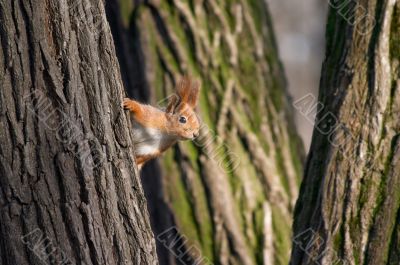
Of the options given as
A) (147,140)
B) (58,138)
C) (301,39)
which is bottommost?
(58,138)

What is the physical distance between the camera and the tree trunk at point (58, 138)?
2594 millimetres

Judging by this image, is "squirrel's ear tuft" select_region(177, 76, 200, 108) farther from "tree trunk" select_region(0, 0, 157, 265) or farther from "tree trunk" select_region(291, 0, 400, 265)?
"tree trunk" select_region(0, 0, 157, 265)

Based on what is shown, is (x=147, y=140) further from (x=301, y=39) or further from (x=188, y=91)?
(x=301, y=39)

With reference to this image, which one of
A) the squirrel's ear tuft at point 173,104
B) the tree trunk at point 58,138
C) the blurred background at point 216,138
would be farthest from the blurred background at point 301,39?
the tree trunk at point 58,138

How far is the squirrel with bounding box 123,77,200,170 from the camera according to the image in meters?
3.88

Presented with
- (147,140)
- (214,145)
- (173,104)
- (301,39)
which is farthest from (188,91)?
(301,39)

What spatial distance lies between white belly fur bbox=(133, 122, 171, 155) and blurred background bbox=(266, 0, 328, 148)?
11811 millimetres

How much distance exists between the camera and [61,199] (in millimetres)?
2658

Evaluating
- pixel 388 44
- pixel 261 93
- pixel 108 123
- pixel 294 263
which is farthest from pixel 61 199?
pixel 261 93

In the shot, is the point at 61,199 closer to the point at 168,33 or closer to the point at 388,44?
the point at 388,44

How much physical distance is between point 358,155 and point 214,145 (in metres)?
1.71

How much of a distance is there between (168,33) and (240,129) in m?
0.77

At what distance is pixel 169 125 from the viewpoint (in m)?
3.95

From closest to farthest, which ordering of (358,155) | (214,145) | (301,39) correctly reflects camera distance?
1. (358,155)
2. (214,145)
3. (301,39)
